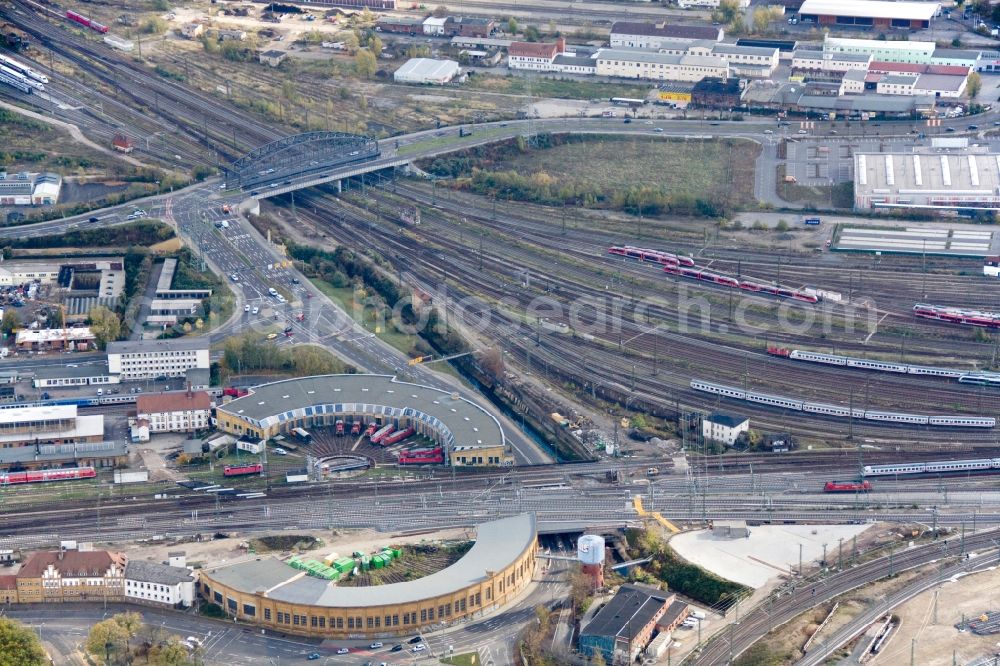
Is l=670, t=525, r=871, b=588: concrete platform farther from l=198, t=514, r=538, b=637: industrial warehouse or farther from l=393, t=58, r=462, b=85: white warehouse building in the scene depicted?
l=393, t=58, r=462, b=85: white warehouse building

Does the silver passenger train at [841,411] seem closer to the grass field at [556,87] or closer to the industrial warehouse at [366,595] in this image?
the industrial warehouse at [366,595]

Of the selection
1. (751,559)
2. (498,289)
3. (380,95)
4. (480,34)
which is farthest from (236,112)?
(751,559)

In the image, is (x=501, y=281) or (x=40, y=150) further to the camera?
(x=40, y=150)

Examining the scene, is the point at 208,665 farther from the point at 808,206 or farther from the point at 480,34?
the point at 480,34

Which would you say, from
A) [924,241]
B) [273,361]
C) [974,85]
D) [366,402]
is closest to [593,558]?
[366,402]

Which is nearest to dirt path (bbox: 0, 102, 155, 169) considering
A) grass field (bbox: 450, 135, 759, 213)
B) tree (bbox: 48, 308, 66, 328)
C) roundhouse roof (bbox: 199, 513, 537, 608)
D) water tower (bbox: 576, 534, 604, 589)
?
tree (bbox: 48, 308, 66, 328)

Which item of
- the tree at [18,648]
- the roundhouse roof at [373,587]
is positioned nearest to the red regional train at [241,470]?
the roundhouse roof at [373,587]

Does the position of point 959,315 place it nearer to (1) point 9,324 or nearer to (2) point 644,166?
(2) point 644,166

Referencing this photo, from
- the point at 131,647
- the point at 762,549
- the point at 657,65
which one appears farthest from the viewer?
the point at 657,65
